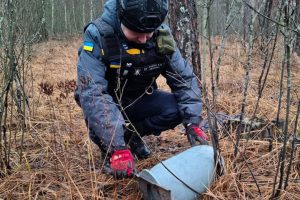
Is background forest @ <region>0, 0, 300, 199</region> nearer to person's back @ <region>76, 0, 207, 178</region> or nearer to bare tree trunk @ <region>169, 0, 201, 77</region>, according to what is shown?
bare tree trunk @ <region>169, 0, 201, 77</region>

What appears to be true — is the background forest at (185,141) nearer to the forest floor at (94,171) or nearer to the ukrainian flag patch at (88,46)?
the forest floor at (94,171)

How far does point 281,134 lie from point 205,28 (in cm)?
133

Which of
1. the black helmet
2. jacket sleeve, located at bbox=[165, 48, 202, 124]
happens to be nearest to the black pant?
jacket sleeve, located at bbox=[165, 48, 202, 124]

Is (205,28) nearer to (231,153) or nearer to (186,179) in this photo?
(186,179)

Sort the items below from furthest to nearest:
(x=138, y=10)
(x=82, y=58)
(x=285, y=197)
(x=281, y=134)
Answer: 1. (x=281, y=134)
2. (x=82, y=58)
3. (x=138, y=10)
4. (x=285, y=197)

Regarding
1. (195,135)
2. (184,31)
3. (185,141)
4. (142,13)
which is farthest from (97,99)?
(184,31)

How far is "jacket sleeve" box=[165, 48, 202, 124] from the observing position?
8.60 feet

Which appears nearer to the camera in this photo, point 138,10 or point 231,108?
point 138,10

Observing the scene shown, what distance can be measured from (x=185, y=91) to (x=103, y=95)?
696 mm

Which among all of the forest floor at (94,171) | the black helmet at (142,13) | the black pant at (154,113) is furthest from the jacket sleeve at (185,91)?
the black helmet at (142,13)

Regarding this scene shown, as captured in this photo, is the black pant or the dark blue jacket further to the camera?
the black pant

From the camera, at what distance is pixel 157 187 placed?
6.01 feet

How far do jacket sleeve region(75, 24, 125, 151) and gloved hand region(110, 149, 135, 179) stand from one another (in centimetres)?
7

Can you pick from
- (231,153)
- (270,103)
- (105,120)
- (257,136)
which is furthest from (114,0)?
(270,103)
